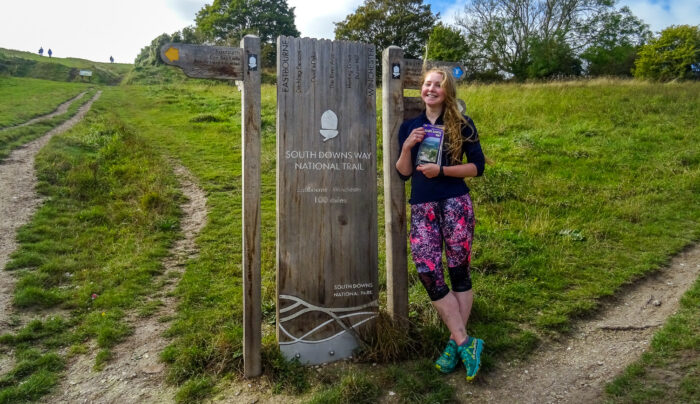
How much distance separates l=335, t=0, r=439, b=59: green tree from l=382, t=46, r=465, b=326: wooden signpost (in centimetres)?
3869

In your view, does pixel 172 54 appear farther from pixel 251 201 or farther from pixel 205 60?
pixel 251 201

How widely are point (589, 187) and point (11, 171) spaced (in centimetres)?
1209

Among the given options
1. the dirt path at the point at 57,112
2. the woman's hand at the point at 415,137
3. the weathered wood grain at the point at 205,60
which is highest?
the dirt path at the point at 57,112

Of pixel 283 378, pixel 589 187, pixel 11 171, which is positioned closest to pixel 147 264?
pixel 283 378

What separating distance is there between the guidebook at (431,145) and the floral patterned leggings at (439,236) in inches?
13.5

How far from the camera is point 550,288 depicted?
535cm

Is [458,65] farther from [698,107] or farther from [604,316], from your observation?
[698,107]

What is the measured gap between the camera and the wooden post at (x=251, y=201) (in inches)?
148

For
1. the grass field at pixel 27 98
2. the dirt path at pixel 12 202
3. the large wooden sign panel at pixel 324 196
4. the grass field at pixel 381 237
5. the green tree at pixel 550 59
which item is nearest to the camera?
the large wooden sign panel at pixel 324 196

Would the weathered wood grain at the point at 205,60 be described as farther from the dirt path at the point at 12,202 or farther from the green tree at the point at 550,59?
the green tree at the point at 550,59

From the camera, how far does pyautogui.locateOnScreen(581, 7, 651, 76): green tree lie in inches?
1292

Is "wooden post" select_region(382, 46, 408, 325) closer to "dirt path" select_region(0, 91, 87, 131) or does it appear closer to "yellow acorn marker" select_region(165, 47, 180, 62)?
"yellow acorn marker" select_region(165, 47, 180, 62)

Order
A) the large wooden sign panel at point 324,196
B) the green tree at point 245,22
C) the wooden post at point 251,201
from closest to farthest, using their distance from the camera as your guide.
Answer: the wooden post at point 251,201 → the large wooden sign panel at point 324,196 → the green tree at point 245,22

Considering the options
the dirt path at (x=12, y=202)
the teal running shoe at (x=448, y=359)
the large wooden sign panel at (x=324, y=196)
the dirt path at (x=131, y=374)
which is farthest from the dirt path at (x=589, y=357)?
the dirt path at (x=12, y=202)
